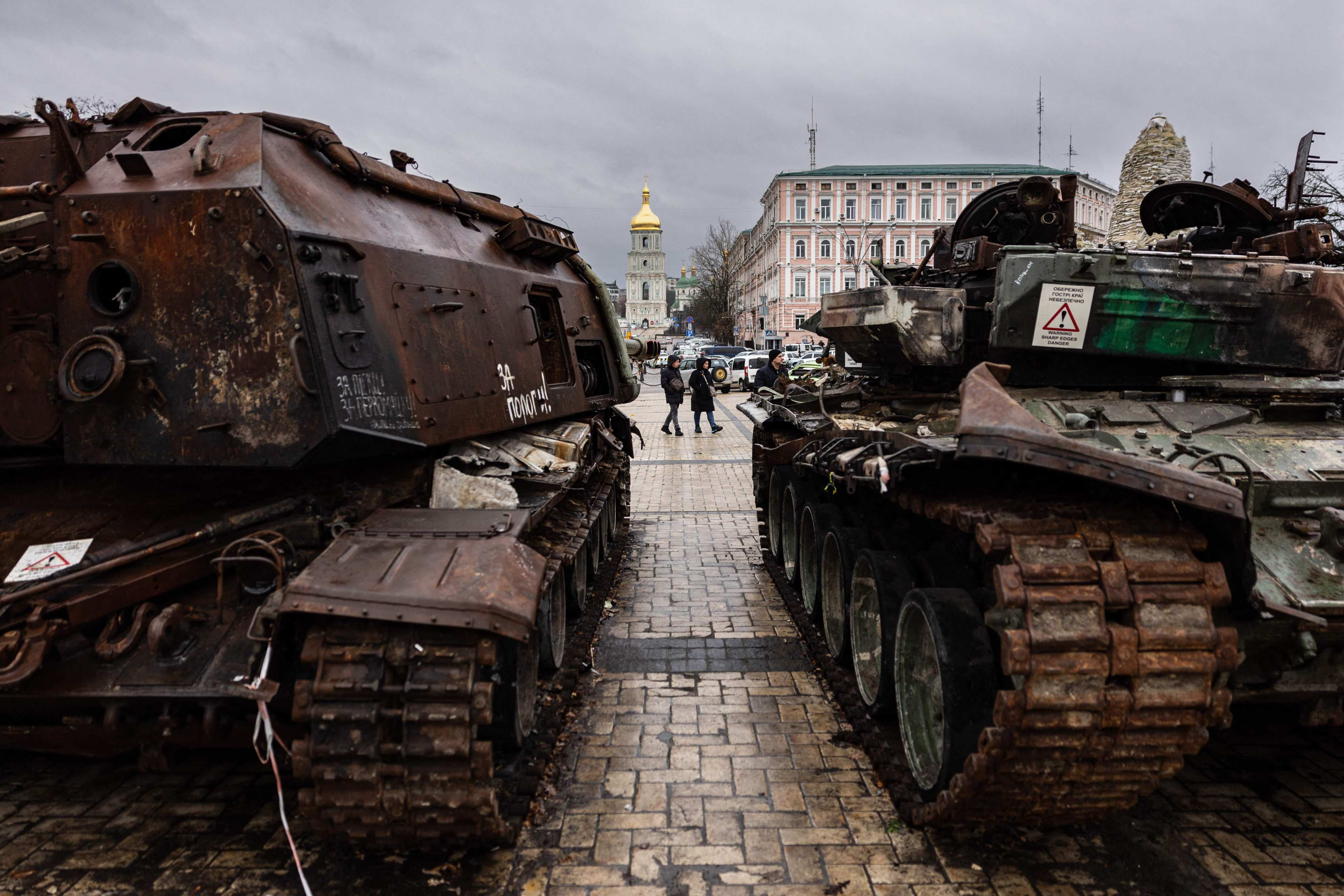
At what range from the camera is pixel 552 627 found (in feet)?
17.3

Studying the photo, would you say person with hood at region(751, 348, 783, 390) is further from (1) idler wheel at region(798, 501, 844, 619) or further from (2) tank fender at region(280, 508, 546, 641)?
(2) tank fender at region(280, 508, 546, 641)

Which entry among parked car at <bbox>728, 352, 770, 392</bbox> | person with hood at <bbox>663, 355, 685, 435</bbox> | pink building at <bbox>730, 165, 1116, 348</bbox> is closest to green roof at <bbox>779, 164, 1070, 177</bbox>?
pink building at <bbox>730, 165, 1116, 348</bbox>

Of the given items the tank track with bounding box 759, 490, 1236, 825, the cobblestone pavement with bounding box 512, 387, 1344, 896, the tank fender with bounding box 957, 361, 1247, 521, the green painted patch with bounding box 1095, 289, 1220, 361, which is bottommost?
the cobblestone pavement with bounding box 512, 387, 1344, 896

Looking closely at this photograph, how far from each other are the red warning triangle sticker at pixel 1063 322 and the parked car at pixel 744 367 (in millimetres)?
24944

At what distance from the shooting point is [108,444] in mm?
3889

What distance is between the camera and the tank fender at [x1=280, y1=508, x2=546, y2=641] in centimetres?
302

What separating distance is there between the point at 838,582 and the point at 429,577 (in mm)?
3565

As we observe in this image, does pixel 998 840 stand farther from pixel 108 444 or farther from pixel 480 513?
pixel 108 444

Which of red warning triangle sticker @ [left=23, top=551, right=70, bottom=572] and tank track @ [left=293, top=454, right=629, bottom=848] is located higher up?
red warning triangle sticker @ [left=23, top=551, right=70, bottom=572]

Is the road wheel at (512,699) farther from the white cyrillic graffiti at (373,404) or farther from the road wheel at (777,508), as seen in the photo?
the road wheel at (777,508)

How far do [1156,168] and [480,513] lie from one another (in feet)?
82.9

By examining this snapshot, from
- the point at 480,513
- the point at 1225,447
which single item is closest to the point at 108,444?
the point at 480,513

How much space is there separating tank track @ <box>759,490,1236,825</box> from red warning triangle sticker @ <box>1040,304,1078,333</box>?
1562 millimetres

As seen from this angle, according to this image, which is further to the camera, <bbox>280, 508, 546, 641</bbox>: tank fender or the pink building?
the pink building
